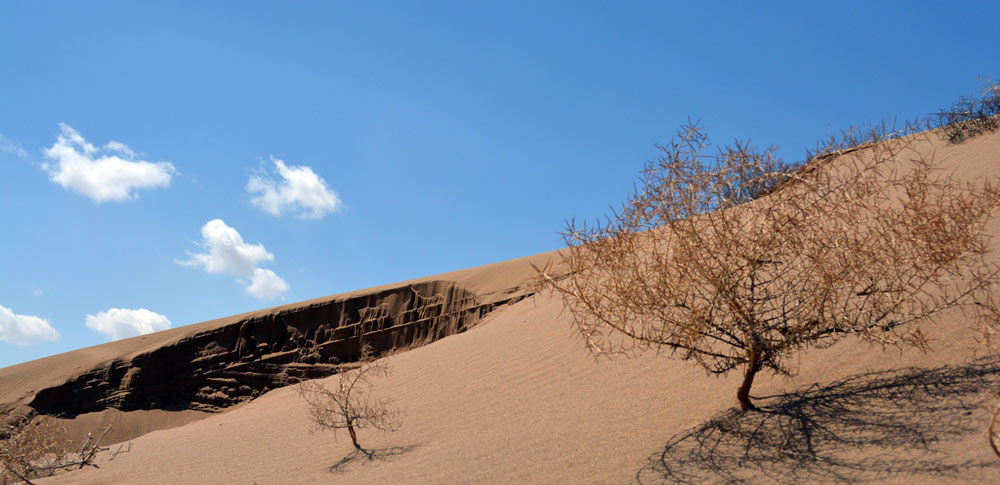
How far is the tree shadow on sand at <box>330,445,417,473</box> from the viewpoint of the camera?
20.3 ft

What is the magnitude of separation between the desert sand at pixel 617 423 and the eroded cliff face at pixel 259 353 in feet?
13.6

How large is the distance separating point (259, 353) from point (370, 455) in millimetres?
12662

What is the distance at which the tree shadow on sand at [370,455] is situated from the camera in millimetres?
Result: 6176

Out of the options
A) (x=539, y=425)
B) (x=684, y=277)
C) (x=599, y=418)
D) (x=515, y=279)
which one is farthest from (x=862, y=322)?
(x=515, y=279)

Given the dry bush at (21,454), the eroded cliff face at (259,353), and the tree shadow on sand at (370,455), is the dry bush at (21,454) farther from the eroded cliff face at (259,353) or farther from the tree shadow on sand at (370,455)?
the eroded cliff face at (259,353)

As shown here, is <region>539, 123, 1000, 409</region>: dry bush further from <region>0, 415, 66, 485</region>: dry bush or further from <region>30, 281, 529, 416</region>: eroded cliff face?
<region>30, 281, 529, 416</region>: eroded cliff face

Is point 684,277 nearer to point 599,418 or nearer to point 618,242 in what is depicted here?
point 618,242

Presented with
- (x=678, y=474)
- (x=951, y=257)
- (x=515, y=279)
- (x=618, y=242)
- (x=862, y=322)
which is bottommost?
(x=678, y=474)

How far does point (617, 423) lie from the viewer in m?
5.48

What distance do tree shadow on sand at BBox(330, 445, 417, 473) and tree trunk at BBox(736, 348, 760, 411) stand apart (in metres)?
3.39

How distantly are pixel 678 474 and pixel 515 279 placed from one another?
38.3 feet

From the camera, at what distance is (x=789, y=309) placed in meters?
4.34

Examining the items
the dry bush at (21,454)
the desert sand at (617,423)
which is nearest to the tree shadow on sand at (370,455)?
the desert sand at (617,423)

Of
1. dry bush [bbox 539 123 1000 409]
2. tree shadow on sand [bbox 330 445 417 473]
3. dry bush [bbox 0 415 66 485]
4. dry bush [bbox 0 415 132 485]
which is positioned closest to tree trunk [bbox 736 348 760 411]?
dry bush [bbox 539 123 1000 409]
